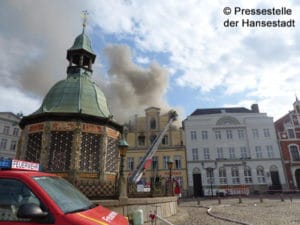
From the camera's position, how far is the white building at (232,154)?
35.9 m

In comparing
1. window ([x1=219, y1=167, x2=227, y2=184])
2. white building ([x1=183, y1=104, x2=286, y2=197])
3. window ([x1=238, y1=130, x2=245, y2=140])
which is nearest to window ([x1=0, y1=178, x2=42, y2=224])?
white building ([x1=183, y1=104, x2=286, y2=197])

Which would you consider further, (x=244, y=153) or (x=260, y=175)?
(x=244, y=153)

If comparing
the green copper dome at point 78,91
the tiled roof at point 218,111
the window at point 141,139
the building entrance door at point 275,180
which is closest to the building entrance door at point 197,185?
the window at point 141,139

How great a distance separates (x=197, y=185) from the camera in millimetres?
36531

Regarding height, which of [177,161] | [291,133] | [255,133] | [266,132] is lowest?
[177,161]

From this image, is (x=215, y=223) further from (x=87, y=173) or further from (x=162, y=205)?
(x=87, y=173)

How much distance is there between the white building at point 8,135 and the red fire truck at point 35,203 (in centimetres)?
3983

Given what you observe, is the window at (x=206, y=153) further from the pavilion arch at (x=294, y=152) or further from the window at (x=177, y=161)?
the pavilion arch at (x=294, y=152)

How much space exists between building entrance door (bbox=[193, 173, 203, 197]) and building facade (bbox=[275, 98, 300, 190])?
14.5 meters

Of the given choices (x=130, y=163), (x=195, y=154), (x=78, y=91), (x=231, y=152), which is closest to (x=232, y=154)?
(x=231, y=152)

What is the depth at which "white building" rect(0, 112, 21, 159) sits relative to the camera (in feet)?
124

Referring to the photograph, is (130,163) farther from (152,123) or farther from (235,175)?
(235,175)

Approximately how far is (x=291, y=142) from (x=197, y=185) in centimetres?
1839

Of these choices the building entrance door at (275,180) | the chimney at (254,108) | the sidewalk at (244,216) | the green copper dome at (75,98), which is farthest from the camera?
the chimney at (254,108)
